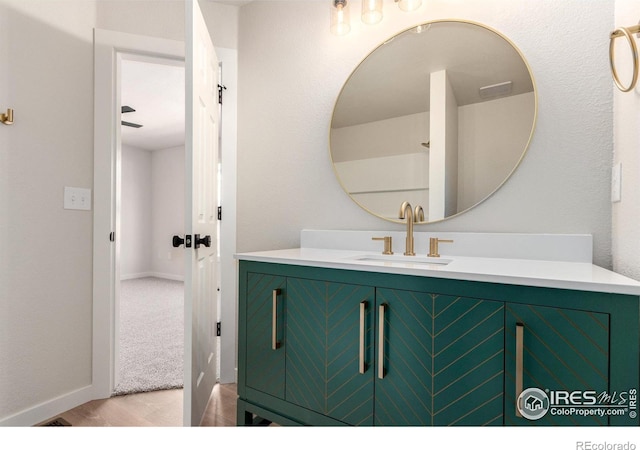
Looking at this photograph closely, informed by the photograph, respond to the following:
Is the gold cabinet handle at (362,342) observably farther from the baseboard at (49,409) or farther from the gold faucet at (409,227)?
the baseboard at (49,409)

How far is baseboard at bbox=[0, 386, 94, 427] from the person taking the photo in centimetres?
166

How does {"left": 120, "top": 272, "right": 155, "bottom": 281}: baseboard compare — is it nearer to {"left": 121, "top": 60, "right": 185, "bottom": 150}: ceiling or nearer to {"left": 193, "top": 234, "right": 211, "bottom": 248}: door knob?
{"left": 121, "top": 60, "right": 185, "bottom": 150}: ceiling

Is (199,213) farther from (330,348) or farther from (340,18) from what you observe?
(340,18)

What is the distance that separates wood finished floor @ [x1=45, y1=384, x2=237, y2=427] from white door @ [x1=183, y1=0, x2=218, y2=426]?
0.10 m

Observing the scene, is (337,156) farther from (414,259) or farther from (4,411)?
(4,411)

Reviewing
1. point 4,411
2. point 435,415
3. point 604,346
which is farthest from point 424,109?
point 4,411

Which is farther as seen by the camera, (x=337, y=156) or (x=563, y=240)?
(x=337, y=156)

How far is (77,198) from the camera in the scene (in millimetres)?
1915

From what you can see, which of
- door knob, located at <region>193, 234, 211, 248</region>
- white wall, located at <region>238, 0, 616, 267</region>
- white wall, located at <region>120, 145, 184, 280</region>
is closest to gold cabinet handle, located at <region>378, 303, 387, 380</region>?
white wall, located at <region>238, 0, 616, 267</region>

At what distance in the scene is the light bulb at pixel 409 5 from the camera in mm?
1635

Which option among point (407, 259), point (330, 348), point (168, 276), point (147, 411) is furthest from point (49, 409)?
point (168, 276)

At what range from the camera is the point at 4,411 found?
5.33 feet

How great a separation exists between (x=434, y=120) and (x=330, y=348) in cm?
111

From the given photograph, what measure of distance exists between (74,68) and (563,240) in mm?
2511
